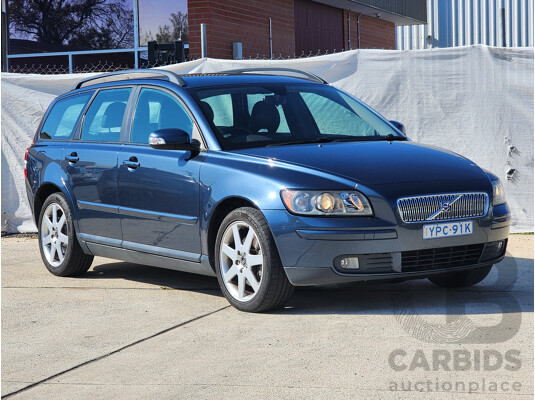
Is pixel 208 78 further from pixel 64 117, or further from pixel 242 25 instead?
pixel 242 25

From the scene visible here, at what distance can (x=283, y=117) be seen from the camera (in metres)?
7.15

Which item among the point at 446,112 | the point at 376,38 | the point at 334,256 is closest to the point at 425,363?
the point at 334,256

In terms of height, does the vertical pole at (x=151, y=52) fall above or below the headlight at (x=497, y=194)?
above

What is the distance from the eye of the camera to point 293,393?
4.39m

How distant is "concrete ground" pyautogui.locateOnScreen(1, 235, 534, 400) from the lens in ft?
14.9

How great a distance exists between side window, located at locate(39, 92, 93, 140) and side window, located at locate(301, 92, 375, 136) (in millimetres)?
2120

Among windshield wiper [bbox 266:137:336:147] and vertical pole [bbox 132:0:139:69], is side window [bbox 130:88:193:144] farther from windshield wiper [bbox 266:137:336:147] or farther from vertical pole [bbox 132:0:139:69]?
vertical pole [bbox 132:0:139:69]

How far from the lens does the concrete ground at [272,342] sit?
4.54m

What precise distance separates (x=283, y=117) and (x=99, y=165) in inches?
63.0

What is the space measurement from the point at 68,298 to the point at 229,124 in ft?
6.05

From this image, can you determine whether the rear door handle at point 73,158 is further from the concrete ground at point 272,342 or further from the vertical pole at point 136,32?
the vertical pole at point 136,32
